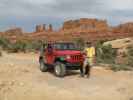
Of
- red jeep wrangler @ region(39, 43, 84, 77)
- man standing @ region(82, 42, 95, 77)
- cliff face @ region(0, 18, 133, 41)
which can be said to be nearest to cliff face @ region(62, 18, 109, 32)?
cliff face @ region(0, 18, 133, 41)

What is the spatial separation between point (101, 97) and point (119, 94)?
794mm

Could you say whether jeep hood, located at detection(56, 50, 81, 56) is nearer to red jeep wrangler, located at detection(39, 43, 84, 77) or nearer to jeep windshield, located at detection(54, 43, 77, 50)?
red jeep wrangler, located at detection(39, 43, 84, 77)

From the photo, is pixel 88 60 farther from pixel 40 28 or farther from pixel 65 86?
pixel 40 28

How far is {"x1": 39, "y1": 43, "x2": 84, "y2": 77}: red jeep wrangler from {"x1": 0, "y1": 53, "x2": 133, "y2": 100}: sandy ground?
45cm

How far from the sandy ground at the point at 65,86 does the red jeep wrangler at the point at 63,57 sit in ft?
1.48

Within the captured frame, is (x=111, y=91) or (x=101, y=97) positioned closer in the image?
(x=101, y=97)

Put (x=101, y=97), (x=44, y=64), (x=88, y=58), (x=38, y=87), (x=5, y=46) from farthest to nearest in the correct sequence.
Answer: (x=5, y=46)
(x=44, y=64)
(x=88, y=58)
(x=38, y=87)
(x=101, y=97)

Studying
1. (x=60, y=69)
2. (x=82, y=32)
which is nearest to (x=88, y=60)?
(x=60, y=69)

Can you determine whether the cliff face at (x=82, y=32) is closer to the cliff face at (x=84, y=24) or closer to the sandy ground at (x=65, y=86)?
the cliff face at (x=84, y=24)

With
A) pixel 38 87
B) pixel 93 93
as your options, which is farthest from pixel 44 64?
pixel 93 93

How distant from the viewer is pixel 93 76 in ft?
54.1

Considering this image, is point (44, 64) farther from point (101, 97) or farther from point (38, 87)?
point (101, 97)

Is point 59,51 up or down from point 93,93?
up

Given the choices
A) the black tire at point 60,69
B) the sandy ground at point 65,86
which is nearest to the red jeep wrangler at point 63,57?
the black tire at point 60,69
